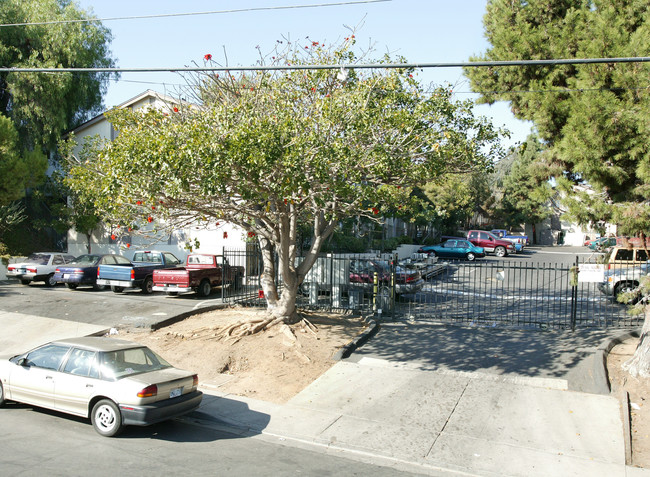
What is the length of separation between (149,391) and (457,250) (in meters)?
29.0

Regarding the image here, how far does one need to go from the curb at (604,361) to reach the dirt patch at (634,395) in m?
0.09

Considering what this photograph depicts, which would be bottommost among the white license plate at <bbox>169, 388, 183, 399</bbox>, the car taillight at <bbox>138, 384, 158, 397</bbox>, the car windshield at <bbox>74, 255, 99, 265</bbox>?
the white license plate at <bbox>169, 388, 183, 399</bbox>

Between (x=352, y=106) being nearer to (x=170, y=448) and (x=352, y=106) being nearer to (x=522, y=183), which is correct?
(x=170, y=448)

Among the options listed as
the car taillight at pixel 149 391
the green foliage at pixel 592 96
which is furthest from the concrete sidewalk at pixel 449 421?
the green foliage at pixel 592 96

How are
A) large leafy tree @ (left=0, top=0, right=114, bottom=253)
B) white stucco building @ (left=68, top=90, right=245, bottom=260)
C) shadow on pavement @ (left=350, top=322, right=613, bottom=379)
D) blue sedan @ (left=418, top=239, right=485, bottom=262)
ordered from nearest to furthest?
shadow on pavement @ (left=350, top=322, right=613, bottom=379), white stucco building @ (left=68, top=90, right=245, bottom=260), large leafy tree @ (left=0, top=0, right=114, bottom=253), blue sedan @ (left=418, top=239, right=485, bottom=262)

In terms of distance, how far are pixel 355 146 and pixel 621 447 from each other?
7.56 meters

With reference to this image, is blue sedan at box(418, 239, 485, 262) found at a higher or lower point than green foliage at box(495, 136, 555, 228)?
lower

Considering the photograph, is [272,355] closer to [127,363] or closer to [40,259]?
[127,363]

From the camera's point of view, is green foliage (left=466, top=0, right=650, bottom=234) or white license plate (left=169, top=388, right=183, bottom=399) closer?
white license plate (left=169, top=388, right=183, bottom=399)

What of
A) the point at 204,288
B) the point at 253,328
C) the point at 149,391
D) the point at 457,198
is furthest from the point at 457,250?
the point at 149,391

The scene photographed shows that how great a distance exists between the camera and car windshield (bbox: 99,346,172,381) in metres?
7.93

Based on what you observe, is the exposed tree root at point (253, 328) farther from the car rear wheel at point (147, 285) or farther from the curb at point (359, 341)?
the car rear wheel at point (147, 285)

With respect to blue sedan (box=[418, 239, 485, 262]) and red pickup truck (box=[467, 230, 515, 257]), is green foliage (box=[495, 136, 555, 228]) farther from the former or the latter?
blue sedan (box=[418, 239, 485, 262])

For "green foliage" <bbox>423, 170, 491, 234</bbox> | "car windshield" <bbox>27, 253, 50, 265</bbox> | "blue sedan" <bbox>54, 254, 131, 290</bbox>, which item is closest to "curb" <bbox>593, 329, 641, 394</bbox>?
"blue sedan" <bbox>54, 254, 131, 290</bbox>
